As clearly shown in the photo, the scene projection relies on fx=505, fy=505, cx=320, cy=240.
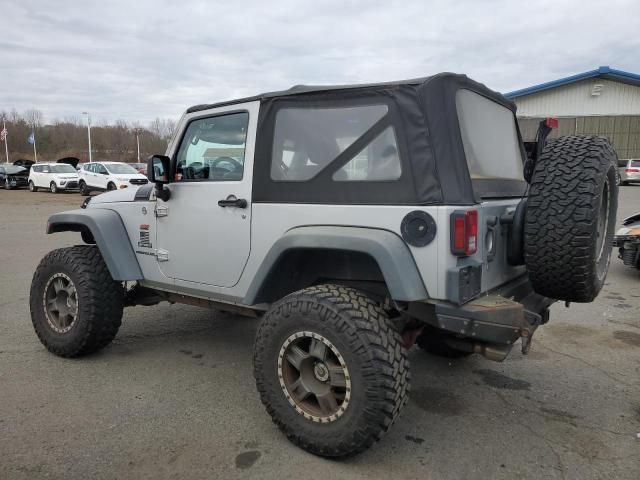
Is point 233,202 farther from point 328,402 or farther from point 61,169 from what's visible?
point 61,169

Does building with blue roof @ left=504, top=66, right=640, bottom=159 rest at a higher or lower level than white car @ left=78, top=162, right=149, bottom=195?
higher

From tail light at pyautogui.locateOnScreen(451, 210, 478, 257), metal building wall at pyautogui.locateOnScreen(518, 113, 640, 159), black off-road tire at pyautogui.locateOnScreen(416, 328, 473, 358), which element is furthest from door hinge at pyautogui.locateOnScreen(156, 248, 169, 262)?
metal building wall at pyautogui.locateOnScreen(518, 113, 640, 159)

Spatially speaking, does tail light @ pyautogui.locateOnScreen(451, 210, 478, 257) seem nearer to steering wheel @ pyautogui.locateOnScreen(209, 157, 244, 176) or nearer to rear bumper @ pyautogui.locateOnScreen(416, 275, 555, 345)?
rear bumper @ pyautogui.locateOnScreen(416, 275, 555, 345)

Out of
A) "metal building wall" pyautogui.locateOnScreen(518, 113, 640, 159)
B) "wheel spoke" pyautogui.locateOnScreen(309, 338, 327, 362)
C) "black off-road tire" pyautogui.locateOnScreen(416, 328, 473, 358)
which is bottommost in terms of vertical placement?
"black off-road tire" pyautogui.locateOnScreen(416, 328, 473, 358)

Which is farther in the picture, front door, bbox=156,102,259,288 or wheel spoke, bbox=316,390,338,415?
front door, bbox=156,102,259,288

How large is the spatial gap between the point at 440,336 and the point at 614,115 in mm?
31894

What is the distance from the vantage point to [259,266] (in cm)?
318

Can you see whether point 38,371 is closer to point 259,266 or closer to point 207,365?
point 207,365

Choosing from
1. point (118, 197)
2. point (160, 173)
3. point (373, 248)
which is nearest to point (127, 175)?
point (118, 197)

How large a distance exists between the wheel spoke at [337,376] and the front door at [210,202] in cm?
99

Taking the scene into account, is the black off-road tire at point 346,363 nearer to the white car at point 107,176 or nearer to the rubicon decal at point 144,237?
the rubicon decal at point 144,237

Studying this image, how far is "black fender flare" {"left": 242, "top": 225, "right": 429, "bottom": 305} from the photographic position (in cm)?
256

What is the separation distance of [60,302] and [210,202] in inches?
70.8

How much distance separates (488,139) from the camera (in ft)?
10.9
